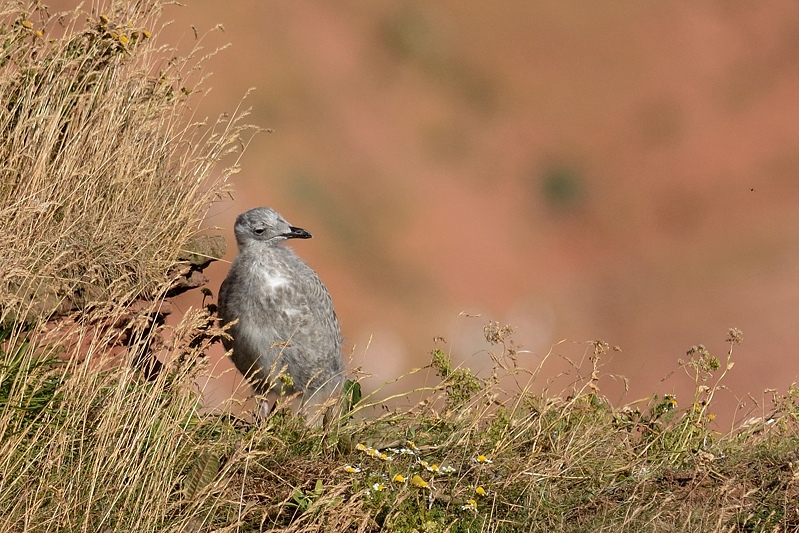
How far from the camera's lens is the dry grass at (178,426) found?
600 centimetres

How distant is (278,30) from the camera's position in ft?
126

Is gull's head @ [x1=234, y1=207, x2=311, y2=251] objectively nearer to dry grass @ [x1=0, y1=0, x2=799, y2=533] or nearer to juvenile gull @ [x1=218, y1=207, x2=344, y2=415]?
juvenile gull @ [x1=218, y1=207, x2=344, y2=415]

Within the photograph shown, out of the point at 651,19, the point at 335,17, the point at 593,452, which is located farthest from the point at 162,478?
the point at 651,19

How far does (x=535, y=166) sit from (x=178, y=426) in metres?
33.7

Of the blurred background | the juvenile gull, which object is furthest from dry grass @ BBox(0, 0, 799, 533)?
the blurred background

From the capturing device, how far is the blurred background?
1091 inches

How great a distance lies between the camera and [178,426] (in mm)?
6316

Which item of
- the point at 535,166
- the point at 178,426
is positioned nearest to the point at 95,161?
the point at 178,426

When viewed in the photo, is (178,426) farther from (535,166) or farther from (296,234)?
(535,166)

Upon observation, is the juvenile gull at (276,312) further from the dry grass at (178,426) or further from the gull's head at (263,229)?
the dry grass at (178,426)

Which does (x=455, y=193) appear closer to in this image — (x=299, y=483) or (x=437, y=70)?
(x=437, y=70)

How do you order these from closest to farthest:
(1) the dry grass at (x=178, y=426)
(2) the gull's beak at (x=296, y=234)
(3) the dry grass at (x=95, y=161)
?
1. (1) the dry grass at (x=178, y=426)
2. (3) the dry grass at (x=95, y=161)
3. (2) the gull's beak at (x=296, y=234)

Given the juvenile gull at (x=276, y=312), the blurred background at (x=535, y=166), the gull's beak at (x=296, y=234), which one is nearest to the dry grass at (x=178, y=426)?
the juvenile gull at (x=276, y=312)

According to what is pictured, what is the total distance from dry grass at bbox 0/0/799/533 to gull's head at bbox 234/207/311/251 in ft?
1.20
